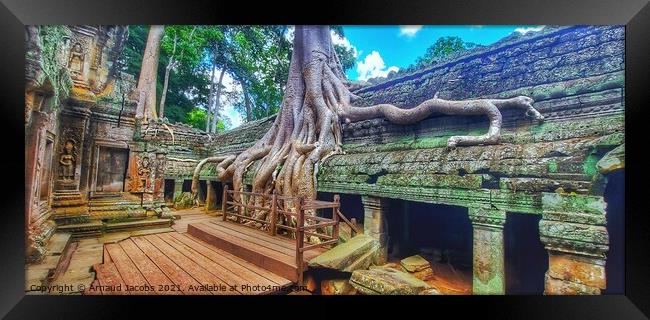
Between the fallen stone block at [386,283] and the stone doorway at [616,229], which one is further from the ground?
the stone doorway at [616,229]

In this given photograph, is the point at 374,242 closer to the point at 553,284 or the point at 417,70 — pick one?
the point at 553,284

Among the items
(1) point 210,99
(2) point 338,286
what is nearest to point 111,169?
(1) point 210,99

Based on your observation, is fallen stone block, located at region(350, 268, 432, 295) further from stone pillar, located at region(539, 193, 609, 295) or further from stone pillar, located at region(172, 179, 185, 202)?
stone pillar, located at region(172, 179, 185, 202)

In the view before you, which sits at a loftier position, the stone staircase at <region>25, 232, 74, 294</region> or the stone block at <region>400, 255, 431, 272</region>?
the stone block at <region>400, 255, 431, 272</region>

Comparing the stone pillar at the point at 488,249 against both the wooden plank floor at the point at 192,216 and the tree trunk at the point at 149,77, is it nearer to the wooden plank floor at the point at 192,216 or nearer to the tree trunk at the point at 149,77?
the wooden plank floor at the point at 192,216

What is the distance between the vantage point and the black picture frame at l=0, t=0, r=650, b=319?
2592 millimetres

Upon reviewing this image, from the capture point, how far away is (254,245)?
3.07 m

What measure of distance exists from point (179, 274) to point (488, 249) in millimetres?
3161

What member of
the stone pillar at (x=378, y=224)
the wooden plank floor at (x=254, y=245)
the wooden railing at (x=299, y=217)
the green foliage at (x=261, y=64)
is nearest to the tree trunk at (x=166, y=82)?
the green foliage at (x=261, y=64)

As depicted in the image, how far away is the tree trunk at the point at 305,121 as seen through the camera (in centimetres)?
354

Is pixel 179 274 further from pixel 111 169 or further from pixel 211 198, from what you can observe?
pixel 111 169

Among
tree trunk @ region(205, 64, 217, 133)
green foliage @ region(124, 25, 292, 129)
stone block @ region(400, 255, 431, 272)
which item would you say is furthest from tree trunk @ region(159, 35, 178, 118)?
stone block @ region(400, 255, 431, 272)

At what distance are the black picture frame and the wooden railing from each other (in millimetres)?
640
